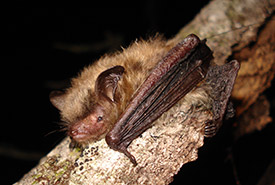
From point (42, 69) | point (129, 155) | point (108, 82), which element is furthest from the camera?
point (42, 69)

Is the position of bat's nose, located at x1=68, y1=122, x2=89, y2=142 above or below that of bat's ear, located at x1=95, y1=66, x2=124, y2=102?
below

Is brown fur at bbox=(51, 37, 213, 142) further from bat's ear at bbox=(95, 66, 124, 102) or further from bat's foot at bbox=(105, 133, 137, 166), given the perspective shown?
bat's foot at bbox=(105, 133, 137, 166)

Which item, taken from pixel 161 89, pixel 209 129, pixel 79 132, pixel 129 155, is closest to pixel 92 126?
pixel 79 132

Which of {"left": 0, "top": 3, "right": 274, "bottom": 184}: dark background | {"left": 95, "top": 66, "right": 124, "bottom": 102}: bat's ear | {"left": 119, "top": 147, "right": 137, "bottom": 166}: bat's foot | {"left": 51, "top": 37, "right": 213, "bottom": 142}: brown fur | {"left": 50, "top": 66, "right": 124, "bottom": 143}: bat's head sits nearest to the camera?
{"left": 119, "top": 147, "right": 137, "bottom": 166}: bat's foot

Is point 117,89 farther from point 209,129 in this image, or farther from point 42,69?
point 42,69

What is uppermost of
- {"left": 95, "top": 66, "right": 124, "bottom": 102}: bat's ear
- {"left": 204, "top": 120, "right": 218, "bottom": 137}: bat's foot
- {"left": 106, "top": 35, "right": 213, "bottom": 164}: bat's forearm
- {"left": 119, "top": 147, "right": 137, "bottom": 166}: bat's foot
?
{"left": 95, "top": 66, "right": 124, "bottom": 102}: bat's ear

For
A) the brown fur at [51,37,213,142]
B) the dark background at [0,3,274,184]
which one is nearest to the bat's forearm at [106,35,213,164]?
the brown fur at [51,37,213,142]

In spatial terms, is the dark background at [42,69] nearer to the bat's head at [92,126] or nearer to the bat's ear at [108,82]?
the bat's head at [92,126]
